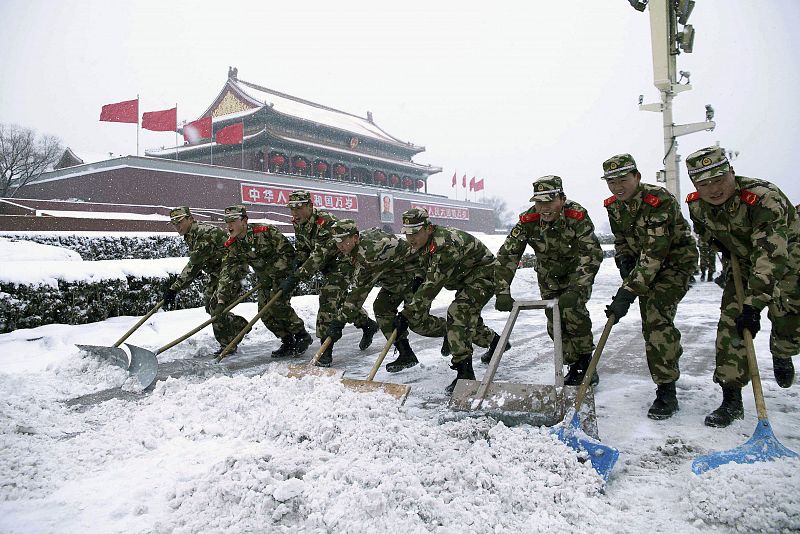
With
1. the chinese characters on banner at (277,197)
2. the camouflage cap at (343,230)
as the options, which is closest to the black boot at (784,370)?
the camouflage cap at (343,230)

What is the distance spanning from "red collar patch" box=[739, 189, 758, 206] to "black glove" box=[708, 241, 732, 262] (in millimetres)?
332

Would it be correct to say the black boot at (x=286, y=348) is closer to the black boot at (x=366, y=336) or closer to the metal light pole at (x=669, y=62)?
the black boot at (x=366, y=336)

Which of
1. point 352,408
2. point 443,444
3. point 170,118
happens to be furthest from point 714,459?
point 170,118

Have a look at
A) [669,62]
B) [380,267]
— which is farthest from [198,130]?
[380,267]

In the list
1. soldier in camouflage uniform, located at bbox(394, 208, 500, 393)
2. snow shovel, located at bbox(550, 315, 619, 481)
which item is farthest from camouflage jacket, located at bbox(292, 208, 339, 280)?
snow shovel, located at bbox(550, 315, 619, 481)

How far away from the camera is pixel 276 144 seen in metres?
26.1

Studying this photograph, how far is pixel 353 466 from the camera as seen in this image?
2.27 metres

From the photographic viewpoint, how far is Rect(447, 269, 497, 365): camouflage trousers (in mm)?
3576

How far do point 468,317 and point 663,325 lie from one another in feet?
4.13

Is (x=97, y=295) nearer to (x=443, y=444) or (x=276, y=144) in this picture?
(x=443, y=444)

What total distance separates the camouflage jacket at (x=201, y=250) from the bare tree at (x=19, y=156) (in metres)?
23.7

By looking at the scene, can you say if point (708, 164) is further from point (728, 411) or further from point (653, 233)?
point (728, 411)

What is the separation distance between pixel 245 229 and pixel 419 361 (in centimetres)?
223

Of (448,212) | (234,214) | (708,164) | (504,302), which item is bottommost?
(504,302)
